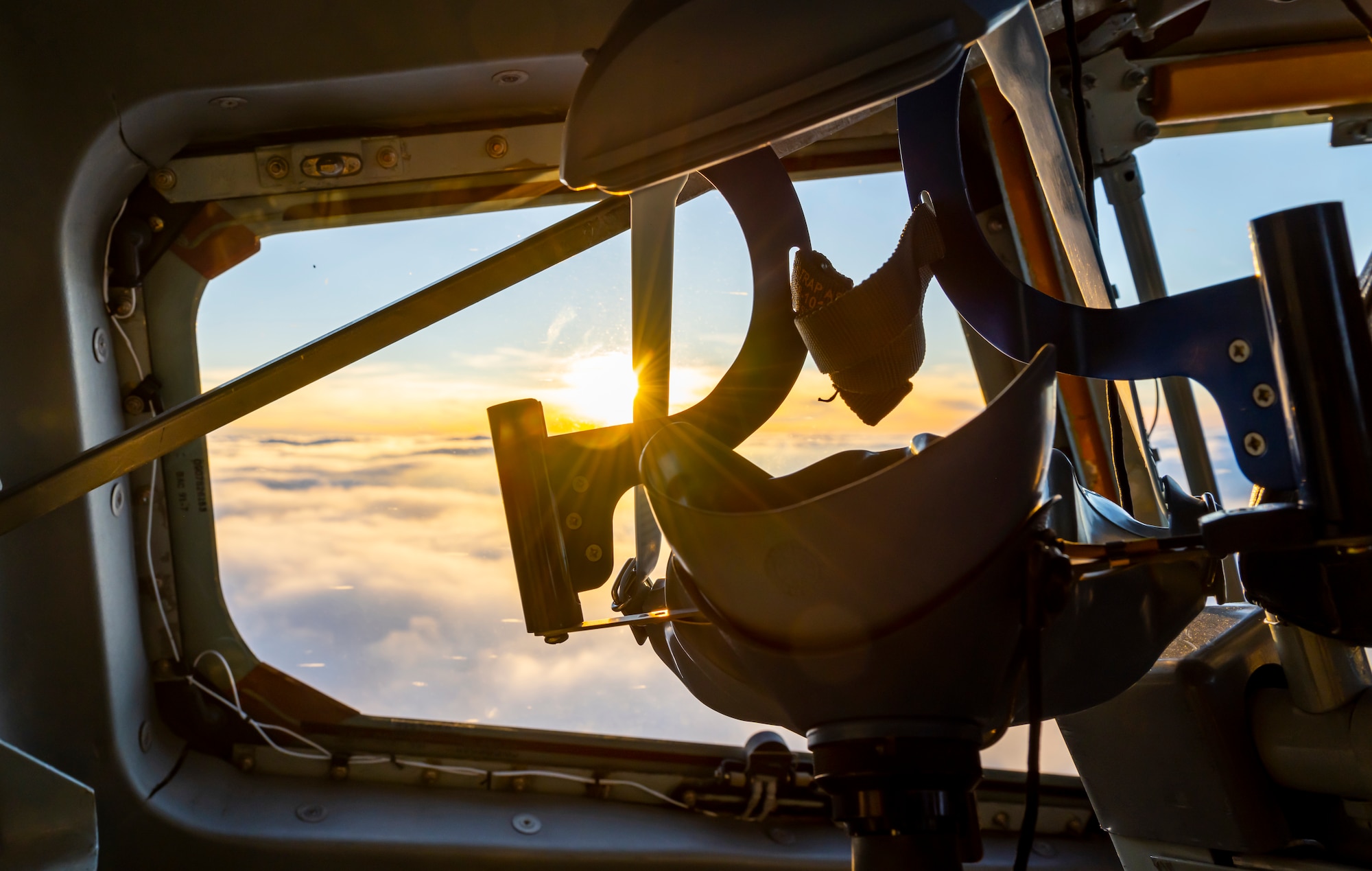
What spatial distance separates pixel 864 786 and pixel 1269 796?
0.50 m

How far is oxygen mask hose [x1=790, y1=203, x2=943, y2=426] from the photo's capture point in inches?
25.6

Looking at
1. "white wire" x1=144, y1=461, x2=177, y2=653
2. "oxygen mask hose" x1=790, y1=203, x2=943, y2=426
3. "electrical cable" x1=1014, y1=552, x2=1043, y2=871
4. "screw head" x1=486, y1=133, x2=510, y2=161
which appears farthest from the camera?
"white wire" x1=144, y1=461, x2=177, y2=653

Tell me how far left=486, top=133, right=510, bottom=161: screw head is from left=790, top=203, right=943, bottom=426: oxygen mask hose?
115cm

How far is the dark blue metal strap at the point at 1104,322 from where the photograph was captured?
59 centimetres

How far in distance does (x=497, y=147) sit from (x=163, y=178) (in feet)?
2.08

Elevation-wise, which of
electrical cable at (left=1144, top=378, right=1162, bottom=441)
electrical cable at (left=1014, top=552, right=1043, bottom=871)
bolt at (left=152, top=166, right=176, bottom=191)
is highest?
bolt at (left=152, top=166, right=176, bottom=191)

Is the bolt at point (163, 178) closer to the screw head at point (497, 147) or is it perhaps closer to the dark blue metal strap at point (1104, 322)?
the screw head at point (497, 147)

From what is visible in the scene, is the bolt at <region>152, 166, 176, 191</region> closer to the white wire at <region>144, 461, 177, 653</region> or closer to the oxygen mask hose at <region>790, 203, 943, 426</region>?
the white wire at <region>144, 461, 177, 653</region>

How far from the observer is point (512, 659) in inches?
75.2

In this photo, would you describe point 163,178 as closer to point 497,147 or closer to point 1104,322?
point 497,147

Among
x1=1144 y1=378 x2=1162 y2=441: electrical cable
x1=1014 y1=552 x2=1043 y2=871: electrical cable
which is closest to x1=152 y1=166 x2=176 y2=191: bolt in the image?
x1=1014 y1=552 x2=1043 y2=871: electrical cable

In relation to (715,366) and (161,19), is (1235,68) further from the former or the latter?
(161,19)

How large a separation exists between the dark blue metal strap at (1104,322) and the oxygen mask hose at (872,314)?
0.03 meters

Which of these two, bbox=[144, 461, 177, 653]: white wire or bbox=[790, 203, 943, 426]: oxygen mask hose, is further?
bbox=[144, 461, 177, 653]: white wire
